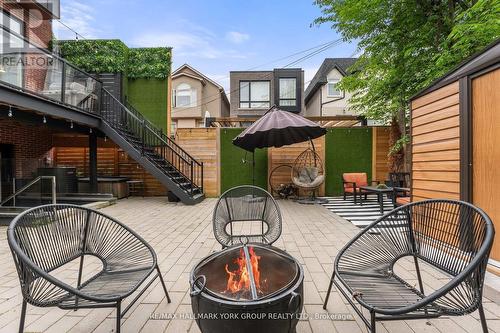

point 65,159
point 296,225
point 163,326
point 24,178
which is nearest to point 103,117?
point 24,178

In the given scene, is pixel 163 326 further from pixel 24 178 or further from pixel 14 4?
pixel 14 4

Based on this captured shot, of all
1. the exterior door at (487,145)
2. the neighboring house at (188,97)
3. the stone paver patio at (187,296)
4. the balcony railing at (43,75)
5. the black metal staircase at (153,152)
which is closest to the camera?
the stone paver patio at (187,296)

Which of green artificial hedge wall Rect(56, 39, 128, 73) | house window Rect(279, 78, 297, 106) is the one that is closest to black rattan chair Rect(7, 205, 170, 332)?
green artificial hedge wall Rect(56, 39, 128, 73)

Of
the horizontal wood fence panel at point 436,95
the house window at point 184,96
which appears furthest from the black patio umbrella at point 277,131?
the house window at point 184,96

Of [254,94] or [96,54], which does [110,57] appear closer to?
[96,54]

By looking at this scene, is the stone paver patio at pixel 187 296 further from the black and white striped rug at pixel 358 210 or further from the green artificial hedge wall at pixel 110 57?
A: the green artificial hedge wall at pixel 110 57

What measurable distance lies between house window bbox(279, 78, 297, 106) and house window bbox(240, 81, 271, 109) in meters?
1.14

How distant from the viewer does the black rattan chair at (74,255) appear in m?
1.34

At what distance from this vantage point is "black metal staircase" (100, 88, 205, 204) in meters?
6.67

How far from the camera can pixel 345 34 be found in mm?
7012

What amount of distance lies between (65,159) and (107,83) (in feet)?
9.42

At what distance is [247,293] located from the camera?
1339 millimetres

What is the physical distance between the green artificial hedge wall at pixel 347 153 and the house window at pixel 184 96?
11.4 m

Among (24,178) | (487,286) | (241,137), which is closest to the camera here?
(487,286)
